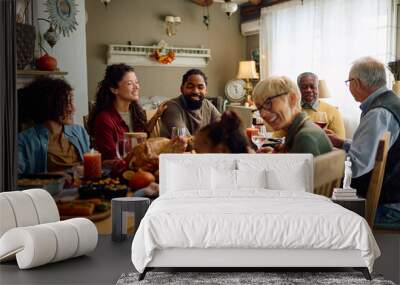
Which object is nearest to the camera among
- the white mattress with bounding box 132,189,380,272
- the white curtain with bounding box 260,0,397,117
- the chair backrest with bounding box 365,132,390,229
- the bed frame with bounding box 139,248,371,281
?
the white mattress with bounding box 132,189,380,272

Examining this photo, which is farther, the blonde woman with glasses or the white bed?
the blonde woman with glasses

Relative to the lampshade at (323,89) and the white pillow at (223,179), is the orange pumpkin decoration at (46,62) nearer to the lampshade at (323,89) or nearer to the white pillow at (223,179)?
the white pillow at (223,179)

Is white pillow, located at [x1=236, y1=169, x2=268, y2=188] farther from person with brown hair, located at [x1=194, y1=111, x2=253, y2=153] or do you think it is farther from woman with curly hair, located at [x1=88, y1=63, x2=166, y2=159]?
woman with curly hair, located at [x1=88, y1=63, x2=166, y2=159]

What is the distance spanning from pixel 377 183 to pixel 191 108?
2.21 m

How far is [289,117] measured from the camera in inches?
253

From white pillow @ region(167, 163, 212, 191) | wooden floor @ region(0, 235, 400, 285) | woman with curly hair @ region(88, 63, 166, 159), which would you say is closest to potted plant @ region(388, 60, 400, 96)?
wooden floor @ region(0, 235, 400, 285)

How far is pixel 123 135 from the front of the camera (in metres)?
6.46

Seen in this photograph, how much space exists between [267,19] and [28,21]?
267 centimetres

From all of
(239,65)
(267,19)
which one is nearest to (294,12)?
(267,19)

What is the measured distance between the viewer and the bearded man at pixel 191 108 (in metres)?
6.44

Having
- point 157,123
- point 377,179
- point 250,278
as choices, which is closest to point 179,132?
point 157,123

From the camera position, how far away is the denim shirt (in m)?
6.50

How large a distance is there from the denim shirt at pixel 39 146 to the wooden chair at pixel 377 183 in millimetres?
3195

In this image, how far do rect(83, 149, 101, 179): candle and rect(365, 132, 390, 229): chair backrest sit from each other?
3029mm
